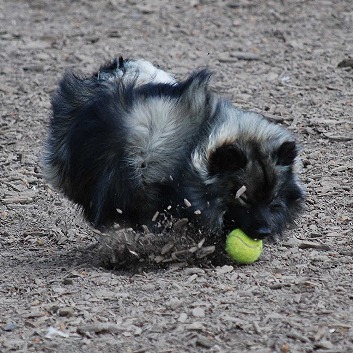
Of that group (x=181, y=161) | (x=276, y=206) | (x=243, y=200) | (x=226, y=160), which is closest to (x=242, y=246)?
(x=243, y=200)

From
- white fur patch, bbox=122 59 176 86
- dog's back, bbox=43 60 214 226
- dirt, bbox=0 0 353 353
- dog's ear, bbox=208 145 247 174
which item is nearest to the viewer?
dirt, bbox=0 0 353 353

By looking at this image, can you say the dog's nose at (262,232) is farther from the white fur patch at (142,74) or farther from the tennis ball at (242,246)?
the white fur patch at (142,74)

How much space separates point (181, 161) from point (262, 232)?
773 millimetres

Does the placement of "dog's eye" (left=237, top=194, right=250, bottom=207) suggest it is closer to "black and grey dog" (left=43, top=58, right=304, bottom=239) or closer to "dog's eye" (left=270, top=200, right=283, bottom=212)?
"black and grey dog" (left=43, top=58, right=304, bottom=239)

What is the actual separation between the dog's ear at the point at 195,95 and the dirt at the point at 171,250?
1160mm

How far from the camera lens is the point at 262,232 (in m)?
6.83

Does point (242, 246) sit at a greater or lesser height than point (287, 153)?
lesser

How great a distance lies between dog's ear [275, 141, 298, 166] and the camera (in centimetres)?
696

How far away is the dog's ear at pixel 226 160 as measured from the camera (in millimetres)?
6801

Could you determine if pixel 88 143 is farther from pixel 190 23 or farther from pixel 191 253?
pixel 190 23

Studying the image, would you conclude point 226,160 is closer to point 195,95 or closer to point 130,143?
point 195,95

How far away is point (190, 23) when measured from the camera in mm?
13344

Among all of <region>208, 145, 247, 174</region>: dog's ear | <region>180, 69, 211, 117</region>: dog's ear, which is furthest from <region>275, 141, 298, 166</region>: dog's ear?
<region>180, 69, 211, 117</region>: dog's ear

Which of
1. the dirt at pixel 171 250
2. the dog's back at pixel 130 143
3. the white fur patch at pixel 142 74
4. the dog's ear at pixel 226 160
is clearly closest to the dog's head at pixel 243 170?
the dog's ear at pixel 226 160
